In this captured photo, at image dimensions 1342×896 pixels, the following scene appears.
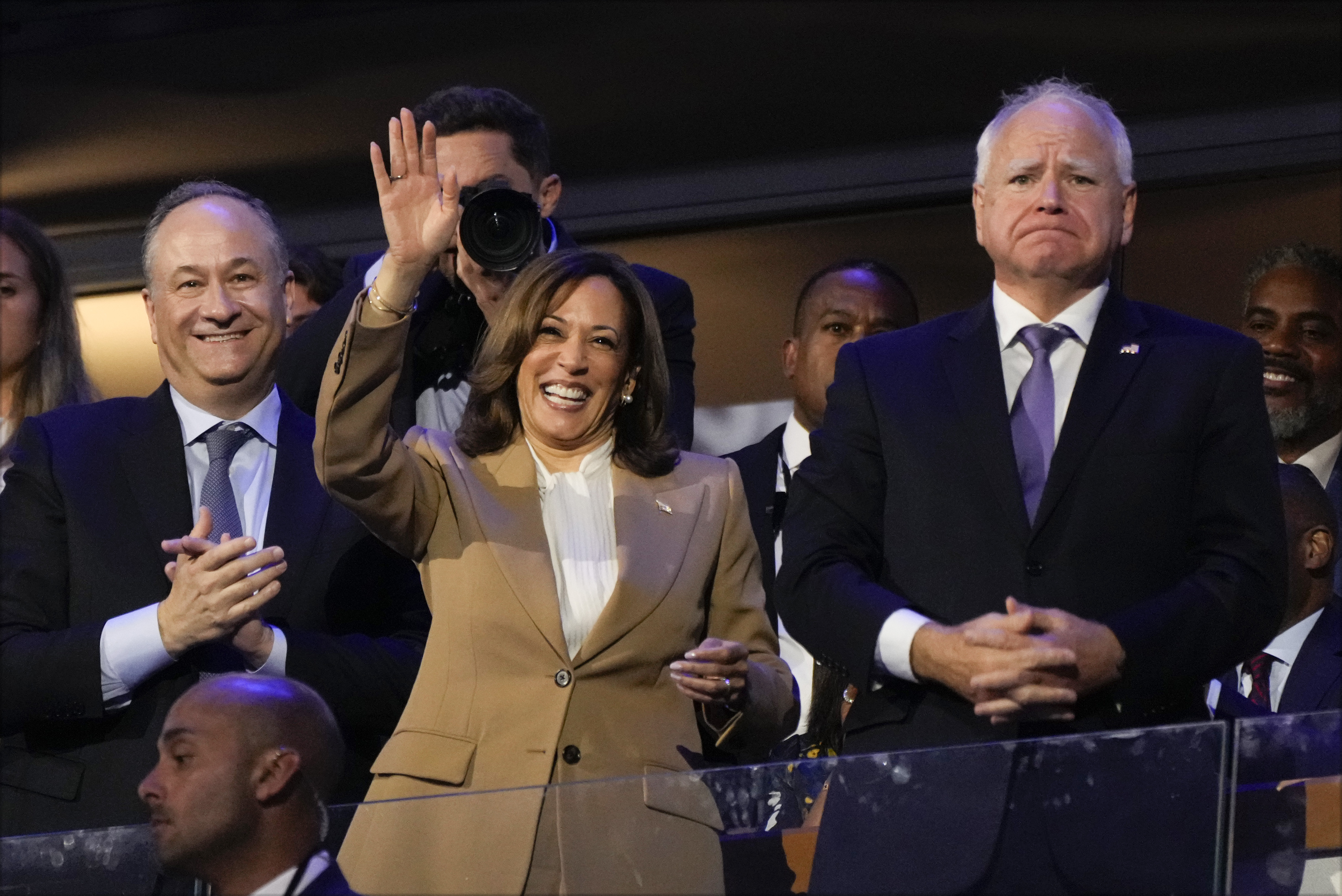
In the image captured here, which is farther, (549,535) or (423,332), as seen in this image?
(423,332)

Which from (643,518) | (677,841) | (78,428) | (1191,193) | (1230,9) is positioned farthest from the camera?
(1191,193)

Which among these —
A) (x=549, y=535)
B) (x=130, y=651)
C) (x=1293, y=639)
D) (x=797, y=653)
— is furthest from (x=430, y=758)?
(x=1293, y=639)

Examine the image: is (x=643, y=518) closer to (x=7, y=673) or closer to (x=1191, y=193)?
(x=7, y=673)

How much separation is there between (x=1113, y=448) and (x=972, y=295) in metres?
2.58

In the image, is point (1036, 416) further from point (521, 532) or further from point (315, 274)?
point (315, 274)

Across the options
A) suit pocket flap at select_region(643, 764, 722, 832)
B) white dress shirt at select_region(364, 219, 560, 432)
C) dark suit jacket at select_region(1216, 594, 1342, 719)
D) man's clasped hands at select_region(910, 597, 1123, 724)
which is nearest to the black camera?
white dress shirt at select_region(364, 219, 560, 432)

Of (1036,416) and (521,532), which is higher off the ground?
(1036,416)

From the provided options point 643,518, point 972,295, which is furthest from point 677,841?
point 972,295

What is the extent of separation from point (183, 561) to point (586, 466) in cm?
55

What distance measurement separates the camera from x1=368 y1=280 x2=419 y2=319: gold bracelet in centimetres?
237

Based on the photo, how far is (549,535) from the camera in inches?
98.9

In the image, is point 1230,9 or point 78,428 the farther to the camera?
point 1230,9

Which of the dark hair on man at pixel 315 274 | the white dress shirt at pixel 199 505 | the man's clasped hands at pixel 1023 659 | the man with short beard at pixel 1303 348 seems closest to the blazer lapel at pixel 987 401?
the man's clasped hands at pixel 1023 659

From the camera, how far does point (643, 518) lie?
99.9 inches
